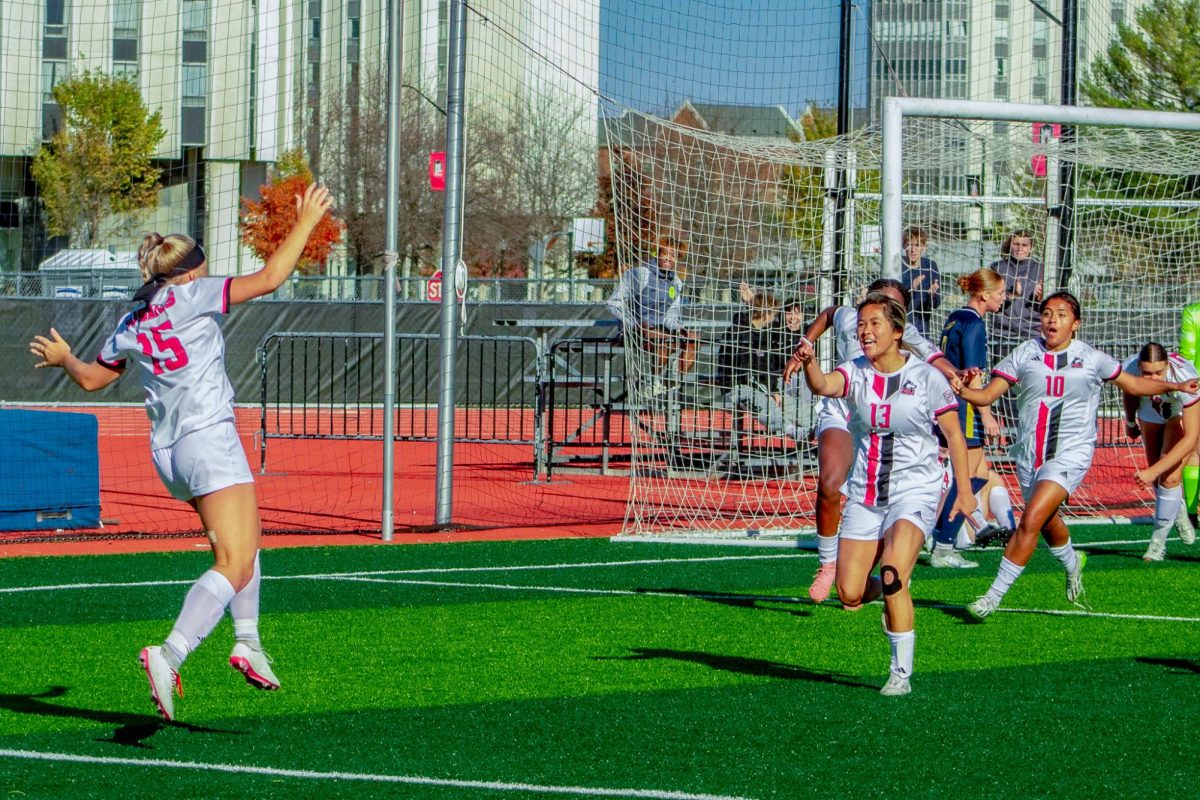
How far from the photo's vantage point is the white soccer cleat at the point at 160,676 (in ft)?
19.0

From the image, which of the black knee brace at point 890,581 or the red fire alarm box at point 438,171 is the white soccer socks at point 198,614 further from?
the red fire alarm box at point 438,171

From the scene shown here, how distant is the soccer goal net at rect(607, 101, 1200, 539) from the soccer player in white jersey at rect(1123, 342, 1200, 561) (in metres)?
1.83

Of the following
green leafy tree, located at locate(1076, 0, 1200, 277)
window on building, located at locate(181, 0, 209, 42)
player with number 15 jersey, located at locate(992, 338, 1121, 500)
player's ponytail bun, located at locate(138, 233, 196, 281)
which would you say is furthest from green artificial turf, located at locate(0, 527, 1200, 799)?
green leafy tree, located at locate(1076, 0, 1200, 277)

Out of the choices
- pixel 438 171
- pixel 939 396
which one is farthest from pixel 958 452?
pixel 438 171

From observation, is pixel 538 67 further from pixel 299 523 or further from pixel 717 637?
pixel 717 637

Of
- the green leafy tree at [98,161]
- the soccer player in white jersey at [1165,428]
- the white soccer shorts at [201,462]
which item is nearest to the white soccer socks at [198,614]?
the white soccer shorts at [201,462]

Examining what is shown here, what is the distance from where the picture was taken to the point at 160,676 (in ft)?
19.0

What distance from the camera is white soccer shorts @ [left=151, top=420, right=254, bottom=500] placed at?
6.24m

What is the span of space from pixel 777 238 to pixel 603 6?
2876 mm

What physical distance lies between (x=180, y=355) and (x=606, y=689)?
2.47 m

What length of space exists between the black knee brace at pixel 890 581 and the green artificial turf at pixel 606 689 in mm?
490

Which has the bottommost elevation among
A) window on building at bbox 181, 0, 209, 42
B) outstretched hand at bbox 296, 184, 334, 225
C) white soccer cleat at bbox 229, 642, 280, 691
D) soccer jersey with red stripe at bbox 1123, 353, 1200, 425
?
white soccer cleat at bbox 229, 642, 280, 691

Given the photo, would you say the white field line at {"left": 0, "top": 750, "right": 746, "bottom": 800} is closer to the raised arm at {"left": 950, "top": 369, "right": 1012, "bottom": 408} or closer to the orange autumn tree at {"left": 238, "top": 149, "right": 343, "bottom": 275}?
the raised arm at {"left": 950, "top": 369, "right": 1012, "bottom": 408}

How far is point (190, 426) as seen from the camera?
6.25m
